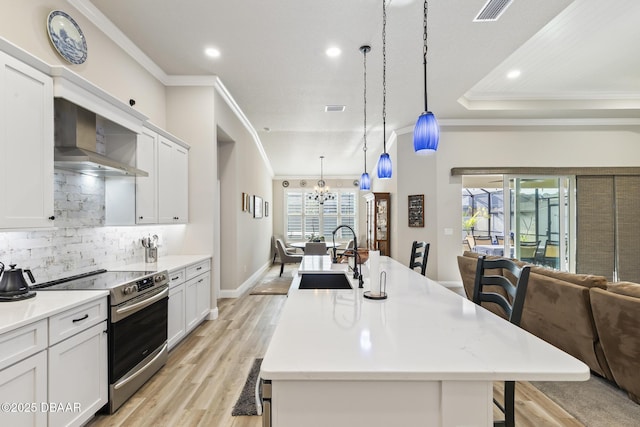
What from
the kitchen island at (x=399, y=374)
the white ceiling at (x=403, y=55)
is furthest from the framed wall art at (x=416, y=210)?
the kitchen island at (x=399, y=374)

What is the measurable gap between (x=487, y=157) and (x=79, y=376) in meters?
6.41

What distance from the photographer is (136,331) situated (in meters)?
2.37

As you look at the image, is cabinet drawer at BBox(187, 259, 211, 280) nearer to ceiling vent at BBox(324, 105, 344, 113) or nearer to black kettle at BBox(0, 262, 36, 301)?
black kettle at BBox(0, 262, 36, 301)

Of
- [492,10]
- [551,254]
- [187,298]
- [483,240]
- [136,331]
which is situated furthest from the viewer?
[483,240]

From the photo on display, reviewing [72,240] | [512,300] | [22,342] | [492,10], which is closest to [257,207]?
[72,240]

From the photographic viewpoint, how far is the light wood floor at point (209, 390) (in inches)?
82.7

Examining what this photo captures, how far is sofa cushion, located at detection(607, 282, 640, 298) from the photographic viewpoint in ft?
7.28

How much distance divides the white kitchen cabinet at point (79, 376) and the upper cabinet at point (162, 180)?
1.32 metres

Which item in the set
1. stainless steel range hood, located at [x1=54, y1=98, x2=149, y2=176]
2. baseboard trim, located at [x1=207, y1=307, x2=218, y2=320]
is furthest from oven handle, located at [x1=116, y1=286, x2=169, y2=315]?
baseboard trim, located at [x1=207, y1=307, x2=218, y2=320]

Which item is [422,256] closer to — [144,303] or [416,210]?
[144,303]

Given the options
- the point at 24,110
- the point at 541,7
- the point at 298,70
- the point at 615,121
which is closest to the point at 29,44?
the point at 24,110

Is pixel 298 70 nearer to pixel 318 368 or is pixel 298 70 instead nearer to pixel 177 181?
pixel 177 181

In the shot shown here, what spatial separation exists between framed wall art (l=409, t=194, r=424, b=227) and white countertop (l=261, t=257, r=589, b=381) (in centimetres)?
450

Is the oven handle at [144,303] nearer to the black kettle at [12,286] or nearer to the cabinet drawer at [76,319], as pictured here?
the cabinet drawer at [76,319]
